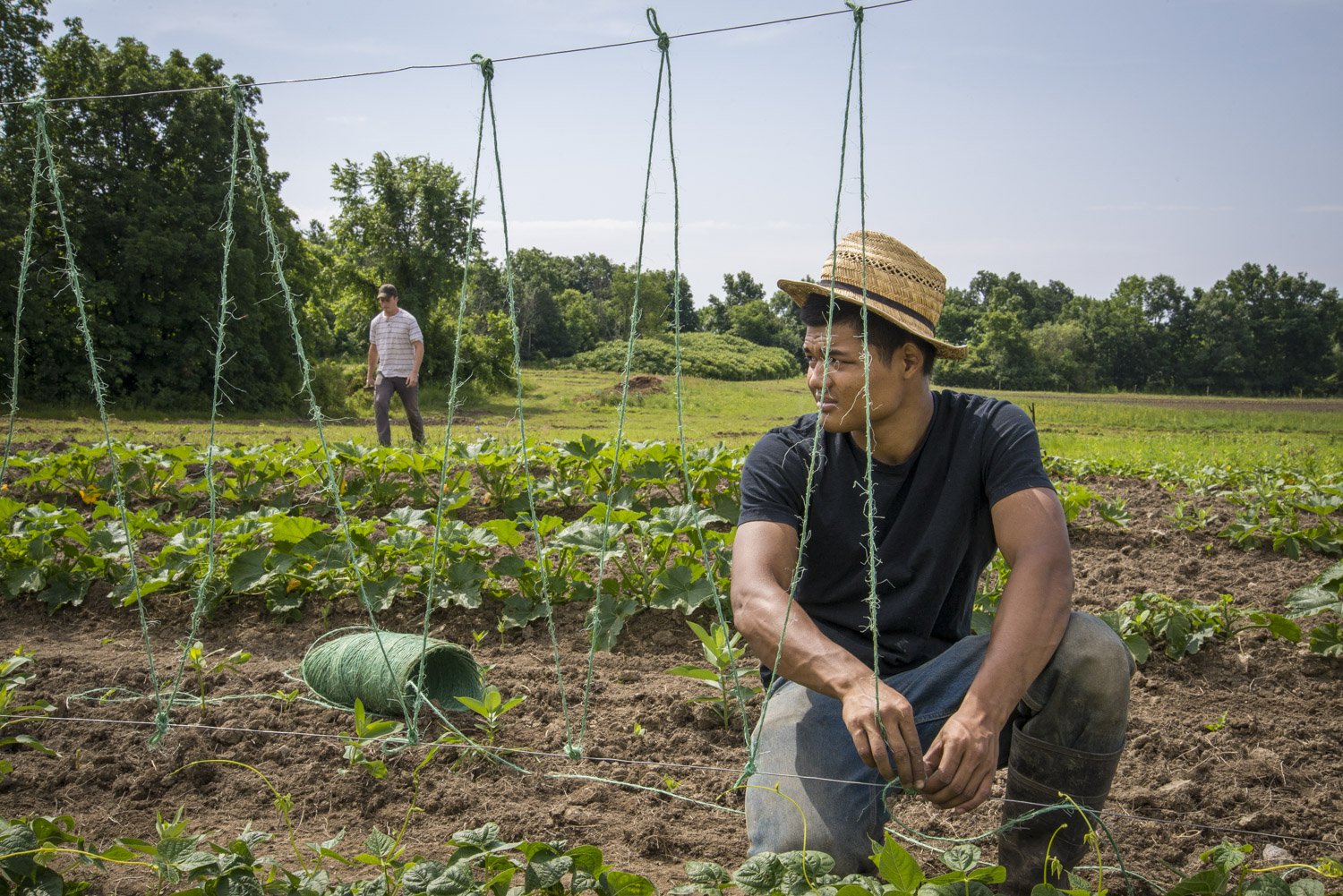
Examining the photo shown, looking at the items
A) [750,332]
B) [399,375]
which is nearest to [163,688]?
[399,375]

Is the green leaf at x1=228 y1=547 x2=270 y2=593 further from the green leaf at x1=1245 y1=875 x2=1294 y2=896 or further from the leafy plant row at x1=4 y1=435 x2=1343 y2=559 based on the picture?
the green leaf at x1=1245 y1=875 x2=1294 y2=896

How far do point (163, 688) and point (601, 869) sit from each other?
6.14ft

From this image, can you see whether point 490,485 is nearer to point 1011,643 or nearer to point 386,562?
point 386,562

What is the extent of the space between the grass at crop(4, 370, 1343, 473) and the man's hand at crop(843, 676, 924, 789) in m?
4.03

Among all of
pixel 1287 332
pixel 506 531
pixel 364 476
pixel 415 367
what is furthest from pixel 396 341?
pixel 1287 332

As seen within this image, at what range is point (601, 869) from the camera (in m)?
1.63

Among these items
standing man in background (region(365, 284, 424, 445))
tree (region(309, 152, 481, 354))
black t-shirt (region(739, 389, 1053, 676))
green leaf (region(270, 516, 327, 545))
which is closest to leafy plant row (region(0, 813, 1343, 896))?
black t-shirt (region(739, 389, 1053, 676))

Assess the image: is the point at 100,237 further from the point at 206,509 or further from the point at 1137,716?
the point at 1137,716

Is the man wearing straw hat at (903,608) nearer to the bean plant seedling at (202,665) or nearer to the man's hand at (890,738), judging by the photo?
the man's hand at (890,738)

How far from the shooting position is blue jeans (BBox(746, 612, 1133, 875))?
1908mm

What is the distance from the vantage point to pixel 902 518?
2.19m

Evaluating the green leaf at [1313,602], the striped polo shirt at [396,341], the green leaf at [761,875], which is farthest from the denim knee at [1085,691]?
the striped polo shirt at [396,341]

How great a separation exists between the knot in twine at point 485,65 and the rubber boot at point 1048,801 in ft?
6.15

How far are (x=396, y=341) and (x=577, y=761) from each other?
6412mm
